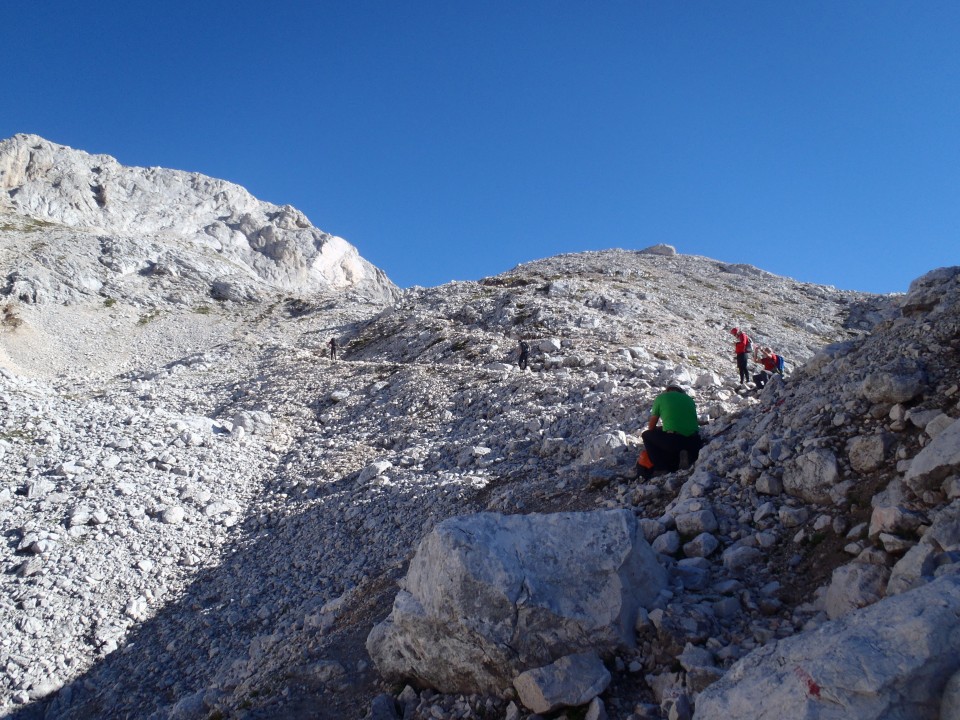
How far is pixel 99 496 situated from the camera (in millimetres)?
14000

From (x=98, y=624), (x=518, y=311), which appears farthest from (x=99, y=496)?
(x=518, y=311)

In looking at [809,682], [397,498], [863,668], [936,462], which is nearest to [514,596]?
[809,682]

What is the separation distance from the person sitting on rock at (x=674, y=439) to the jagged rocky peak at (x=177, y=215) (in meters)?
61.1

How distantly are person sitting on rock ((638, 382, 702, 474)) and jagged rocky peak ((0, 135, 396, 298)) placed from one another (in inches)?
2407

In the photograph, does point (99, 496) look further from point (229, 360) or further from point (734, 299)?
point (734, 299)

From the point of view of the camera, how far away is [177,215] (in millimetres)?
82062

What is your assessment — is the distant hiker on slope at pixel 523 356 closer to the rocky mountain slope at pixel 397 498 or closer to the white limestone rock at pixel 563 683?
the rocky mountain slope at pixel 397 498

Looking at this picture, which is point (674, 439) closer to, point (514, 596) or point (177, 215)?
point (514, 596)

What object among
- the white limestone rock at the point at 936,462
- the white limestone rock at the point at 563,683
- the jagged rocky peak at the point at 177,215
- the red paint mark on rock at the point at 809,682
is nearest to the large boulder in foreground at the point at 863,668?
the red paint mark on rock at the point at 809,682

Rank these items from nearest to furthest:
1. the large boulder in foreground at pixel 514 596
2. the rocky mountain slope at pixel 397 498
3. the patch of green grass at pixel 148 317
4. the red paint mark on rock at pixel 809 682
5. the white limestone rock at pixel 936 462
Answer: the red paint mark on rock at pixel 809 682, the large boulder in foreground at pixel 514 596, the white limestone rock at pixel 936 462, the rocky mountain slope at pixel 397 498, the patch of green grass at pixel 148 317

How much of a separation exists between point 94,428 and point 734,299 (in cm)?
4585

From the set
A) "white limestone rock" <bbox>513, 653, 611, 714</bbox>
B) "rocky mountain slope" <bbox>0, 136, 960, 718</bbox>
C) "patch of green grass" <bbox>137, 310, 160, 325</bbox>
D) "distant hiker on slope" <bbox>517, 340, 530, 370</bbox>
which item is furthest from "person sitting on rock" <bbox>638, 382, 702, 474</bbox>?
"patch of green grass" <bbox>137, 310, 160, 325</bbox>

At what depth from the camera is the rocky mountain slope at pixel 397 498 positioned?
6.08 meters

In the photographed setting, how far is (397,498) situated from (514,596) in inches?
322
